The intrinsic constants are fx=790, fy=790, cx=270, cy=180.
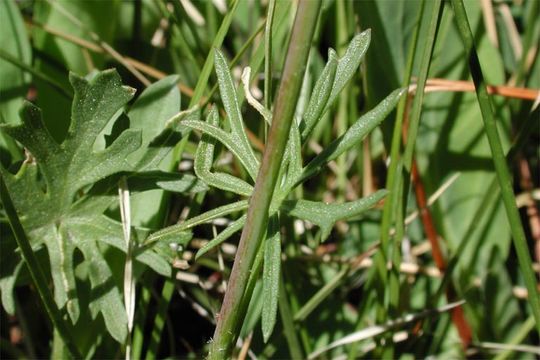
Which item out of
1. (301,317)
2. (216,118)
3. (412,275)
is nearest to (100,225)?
(216,118)

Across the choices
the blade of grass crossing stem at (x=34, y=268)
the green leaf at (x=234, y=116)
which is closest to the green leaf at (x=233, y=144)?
the green leaf at (x=234, y=116)

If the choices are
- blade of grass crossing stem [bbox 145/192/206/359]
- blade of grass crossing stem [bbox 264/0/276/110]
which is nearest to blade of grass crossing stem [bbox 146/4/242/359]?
blade of grass crossing stem [bbox 145/192/206/359]

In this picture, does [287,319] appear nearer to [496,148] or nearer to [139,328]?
[139,328]

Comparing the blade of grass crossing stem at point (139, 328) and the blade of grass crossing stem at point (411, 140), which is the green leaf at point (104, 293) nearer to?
the blade of grass crossing stem at point (139, 328)

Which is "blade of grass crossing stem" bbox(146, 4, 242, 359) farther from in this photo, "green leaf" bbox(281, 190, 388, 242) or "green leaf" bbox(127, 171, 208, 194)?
"green leaf" bbox(281, 190, 388, 242)

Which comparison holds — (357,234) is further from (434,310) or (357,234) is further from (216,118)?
(216,118)

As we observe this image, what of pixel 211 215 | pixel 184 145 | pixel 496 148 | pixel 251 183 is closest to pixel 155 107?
pixel 184 145
